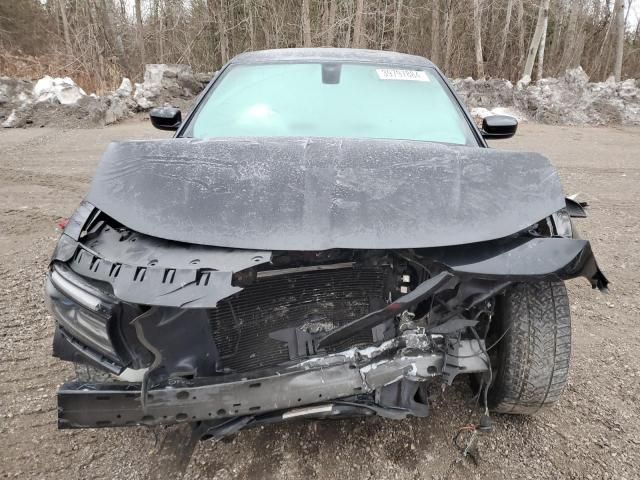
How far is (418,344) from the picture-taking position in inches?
63.9

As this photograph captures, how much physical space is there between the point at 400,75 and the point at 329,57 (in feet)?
1.67

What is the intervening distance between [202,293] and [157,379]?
16.8 inches

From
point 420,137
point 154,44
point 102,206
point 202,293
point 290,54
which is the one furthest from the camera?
point 154,44

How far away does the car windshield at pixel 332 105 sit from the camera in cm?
253

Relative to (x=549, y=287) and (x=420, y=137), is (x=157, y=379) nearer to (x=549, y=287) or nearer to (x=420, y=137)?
(x=549, y=287)

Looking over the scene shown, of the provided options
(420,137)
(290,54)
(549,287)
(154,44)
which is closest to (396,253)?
(549,287)

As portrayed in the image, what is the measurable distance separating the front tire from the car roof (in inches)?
74.5

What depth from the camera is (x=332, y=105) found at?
268 centimetres

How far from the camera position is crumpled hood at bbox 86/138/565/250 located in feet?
5.11

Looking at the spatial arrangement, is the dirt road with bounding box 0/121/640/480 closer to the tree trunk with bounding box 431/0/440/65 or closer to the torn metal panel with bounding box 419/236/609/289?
the torn metal panel with bounding box 419/236/609/289

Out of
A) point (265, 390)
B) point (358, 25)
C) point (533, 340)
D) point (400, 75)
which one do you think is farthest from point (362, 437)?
point (358, 25)

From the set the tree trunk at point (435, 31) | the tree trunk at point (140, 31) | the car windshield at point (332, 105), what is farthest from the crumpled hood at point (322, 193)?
the tree trunk at point (140, 31)

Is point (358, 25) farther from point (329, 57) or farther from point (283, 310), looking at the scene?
point (283, 310)

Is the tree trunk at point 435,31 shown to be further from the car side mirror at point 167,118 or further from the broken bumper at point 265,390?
the broken bumper at point 265,390
